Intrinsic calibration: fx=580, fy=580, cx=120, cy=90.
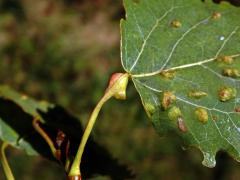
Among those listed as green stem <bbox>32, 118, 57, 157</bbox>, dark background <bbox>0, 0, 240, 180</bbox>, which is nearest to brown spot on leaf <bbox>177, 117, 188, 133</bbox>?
green stem <bbox>32, 118, 57, 157</bbox>

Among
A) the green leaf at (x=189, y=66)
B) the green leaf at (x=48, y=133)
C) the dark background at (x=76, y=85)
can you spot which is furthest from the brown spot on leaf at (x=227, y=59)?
the dark background at (x=76, y=85)

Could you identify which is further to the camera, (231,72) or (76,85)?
(76,85)

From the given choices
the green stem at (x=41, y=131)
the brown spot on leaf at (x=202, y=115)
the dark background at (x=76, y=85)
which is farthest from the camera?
the dark background at (x=76, y=85)

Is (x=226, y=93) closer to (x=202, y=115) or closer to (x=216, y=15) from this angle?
(x=202, y=115)

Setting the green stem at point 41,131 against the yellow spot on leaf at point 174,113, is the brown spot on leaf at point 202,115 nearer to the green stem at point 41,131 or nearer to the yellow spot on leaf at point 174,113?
the yellow spot on leaf at point 174,113

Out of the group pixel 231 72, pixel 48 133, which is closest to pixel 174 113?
pixel 231 72

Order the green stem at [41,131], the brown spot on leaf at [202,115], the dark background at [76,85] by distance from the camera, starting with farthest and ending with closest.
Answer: the dark background at [76,85], the green stem at [41,131], the brown spot on leaf at [202,115]
